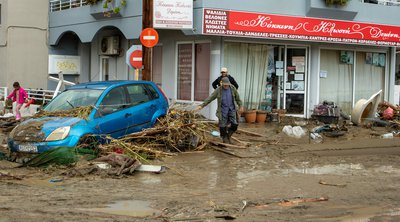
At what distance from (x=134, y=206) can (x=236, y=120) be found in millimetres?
5715

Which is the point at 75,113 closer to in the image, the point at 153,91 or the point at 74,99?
the point at 74,99

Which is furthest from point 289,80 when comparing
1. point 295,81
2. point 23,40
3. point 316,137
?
point 23,40

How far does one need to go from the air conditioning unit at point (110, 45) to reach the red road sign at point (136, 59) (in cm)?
540

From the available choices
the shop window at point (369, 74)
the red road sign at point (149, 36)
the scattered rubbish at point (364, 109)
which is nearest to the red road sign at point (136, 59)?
the red road sign at point (149, 36)

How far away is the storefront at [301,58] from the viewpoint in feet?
52.7

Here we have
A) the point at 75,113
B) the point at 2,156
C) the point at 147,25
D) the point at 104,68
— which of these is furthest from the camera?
the point at 104,68

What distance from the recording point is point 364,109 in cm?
1680

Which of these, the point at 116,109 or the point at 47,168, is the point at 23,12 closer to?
the point at 116,109

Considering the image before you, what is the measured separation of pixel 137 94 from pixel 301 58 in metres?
7.88

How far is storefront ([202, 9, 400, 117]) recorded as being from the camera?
16.1m

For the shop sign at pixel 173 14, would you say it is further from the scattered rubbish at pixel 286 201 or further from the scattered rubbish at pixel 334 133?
the scattered rubbish at pixel 286 201

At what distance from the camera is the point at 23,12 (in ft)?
72.7

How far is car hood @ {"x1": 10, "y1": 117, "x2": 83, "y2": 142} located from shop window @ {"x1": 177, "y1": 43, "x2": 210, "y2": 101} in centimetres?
689

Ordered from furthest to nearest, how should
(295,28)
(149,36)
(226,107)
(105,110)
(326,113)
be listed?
(326,113), (295,28), (149,36), (226,107), (105,110)
